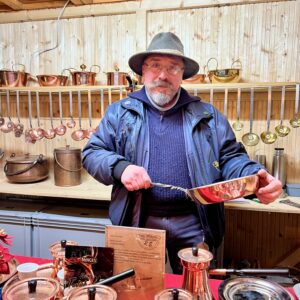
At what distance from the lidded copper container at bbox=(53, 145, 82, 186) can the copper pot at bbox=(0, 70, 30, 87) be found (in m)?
0.68

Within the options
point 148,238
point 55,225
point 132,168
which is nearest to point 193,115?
point 132,168

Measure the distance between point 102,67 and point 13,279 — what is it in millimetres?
1975

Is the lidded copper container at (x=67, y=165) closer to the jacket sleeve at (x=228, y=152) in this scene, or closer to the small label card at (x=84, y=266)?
the jacket sleeve at (x=228, y=152)

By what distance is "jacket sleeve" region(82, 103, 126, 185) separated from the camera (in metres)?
1.17

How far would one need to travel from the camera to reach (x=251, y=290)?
708 millimetres

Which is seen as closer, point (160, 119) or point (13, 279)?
point (13, 279)

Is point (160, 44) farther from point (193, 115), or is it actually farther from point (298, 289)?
point (298, 289)

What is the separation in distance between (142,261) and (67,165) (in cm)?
160

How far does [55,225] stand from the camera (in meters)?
2.09

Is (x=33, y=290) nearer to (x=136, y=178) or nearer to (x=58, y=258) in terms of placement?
(x=58, y=258)

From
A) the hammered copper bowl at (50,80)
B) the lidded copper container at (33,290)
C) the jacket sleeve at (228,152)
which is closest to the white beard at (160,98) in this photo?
the jacket sleeve at (228,152)

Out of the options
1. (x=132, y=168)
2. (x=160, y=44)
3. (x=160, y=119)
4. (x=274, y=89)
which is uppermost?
(x=160, y=44)

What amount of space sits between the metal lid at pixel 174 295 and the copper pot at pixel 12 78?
2.25 meters

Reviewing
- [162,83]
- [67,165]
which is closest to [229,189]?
[162,83]
